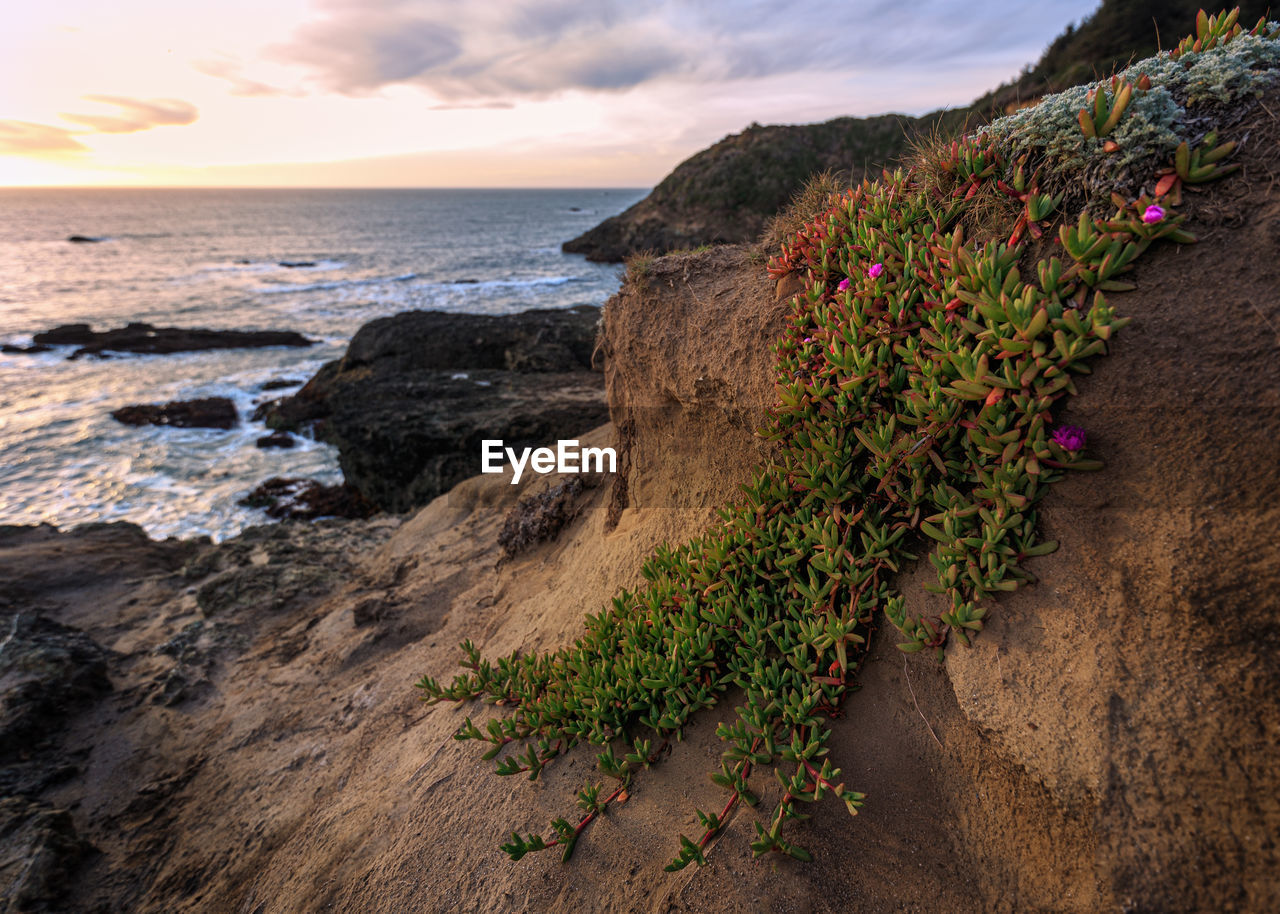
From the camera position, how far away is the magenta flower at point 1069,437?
2699mm

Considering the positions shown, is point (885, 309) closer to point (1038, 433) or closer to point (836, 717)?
point (1038, 433)

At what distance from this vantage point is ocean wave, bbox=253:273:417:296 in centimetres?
4559

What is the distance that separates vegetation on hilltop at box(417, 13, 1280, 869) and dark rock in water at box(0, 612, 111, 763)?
5.29 m

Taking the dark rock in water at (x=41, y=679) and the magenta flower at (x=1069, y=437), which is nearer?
the magenta flower at (x=1069, y=437)

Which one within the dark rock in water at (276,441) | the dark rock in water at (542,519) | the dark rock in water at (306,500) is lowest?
the dark rock in water at (306,500)

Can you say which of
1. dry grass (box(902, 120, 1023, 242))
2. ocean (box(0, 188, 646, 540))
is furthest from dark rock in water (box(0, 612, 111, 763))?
dry grass (box(902, 120, 1023, 242))

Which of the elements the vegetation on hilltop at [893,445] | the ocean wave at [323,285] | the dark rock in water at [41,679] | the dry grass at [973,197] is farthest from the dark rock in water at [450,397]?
the ocean wave at [323,285]

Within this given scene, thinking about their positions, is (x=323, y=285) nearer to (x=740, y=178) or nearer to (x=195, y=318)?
(x=195, y=318)

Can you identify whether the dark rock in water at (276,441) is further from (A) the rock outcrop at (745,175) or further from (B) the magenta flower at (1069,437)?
(A) the rock outcrop at (745,175)

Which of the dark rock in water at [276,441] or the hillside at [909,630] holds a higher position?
the hillside at [909,630]

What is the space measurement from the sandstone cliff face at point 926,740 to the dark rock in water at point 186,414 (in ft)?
56.5

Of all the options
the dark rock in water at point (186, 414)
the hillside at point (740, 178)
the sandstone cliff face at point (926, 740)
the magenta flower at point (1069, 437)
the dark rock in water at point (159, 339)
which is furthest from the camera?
the hillside at point (740, 178)

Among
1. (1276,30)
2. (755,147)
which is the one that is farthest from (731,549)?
(755,147)

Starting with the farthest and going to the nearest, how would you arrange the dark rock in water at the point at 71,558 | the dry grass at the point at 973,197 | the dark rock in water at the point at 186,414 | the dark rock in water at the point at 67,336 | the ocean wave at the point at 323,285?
1. the ocean wave at the point at 323,285
2. the dark rock in water at the point at 67,336
3. the dark rock in water at the point at 186,414
4. the dark rock in water at the point at 71,558
5. the dry grass at the point at 973,197
